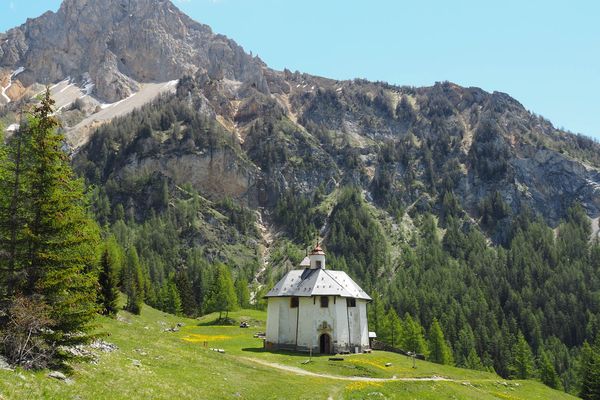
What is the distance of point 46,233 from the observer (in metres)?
26.0

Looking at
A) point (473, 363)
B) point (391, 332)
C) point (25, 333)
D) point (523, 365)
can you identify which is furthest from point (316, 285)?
point (473, 363)

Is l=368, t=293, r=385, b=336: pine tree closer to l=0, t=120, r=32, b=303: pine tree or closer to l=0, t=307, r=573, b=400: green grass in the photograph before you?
l=0, t=307, r=573, b=400: green grass

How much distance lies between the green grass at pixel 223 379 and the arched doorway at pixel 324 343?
460 centimetres

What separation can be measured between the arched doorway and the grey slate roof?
5.89m

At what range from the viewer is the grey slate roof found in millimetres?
71250

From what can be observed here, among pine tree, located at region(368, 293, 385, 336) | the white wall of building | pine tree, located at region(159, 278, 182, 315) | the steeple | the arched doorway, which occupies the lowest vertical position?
the arched doorway

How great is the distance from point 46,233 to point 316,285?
4965 centimetres

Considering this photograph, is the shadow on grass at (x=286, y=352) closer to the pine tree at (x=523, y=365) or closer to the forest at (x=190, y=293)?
the forest at (x=190, y=293)

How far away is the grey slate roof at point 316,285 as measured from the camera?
234 ft

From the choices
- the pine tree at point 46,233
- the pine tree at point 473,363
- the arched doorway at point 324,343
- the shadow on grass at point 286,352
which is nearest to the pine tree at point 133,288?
the shadow on grass at point 286,352

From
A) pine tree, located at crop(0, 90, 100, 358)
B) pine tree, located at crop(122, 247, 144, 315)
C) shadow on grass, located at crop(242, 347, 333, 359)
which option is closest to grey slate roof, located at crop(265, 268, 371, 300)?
shadow on grass, located at crop(242, 347, 333, 359)

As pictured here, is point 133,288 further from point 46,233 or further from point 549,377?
point 549,377

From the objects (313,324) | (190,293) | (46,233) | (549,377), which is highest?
(190,293)

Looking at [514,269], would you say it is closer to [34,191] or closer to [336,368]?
[336,368]
